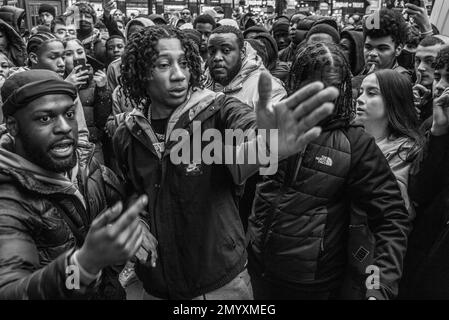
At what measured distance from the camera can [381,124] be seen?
108 inches

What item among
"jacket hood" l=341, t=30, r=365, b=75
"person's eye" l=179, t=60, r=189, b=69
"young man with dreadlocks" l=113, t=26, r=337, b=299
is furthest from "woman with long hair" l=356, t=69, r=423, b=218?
"jacket hood" l=341, t=30, r=365, b=75

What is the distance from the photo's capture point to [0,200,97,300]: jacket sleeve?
138 centimetres

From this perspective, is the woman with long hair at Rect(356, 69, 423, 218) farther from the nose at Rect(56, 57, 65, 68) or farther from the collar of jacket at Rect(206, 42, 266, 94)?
the nose at Rect(56, 57, 65, 68)

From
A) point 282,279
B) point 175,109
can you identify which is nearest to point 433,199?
point 282,279

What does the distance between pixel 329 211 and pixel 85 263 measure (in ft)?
4.47

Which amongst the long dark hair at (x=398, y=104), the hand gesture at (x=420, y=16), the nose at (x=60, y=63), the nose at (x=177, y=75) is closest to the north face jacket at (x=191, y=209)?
the nose at (x=177, y=75)

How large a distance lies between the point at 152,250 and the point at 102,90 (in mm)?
3336

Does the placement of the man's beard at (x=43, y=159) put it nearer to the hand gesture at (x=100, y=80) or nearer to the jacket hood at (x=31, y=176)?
the jacket hood at (x=31, y=176)

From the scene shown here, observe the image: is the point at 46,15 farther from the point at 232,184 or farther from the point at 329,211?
the point at 329,211

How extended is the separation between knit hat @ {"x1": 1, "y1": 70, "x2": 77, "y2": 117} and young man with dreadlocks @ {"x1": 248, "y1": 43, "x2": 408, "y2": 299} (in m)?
1.20

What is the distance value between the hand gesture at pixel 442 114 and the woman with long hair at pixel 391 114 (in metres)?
0.38

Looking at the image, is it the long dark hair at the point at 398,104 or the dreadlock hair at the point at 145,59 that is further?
the long dark hair at the point at 398,104

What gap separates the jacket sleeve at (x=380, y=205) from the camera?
6.91 ft

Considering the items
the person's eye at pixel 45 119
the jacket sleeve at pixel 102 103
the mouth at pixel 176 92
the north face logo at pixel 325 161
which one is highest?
the mouth at pixel 176 92
